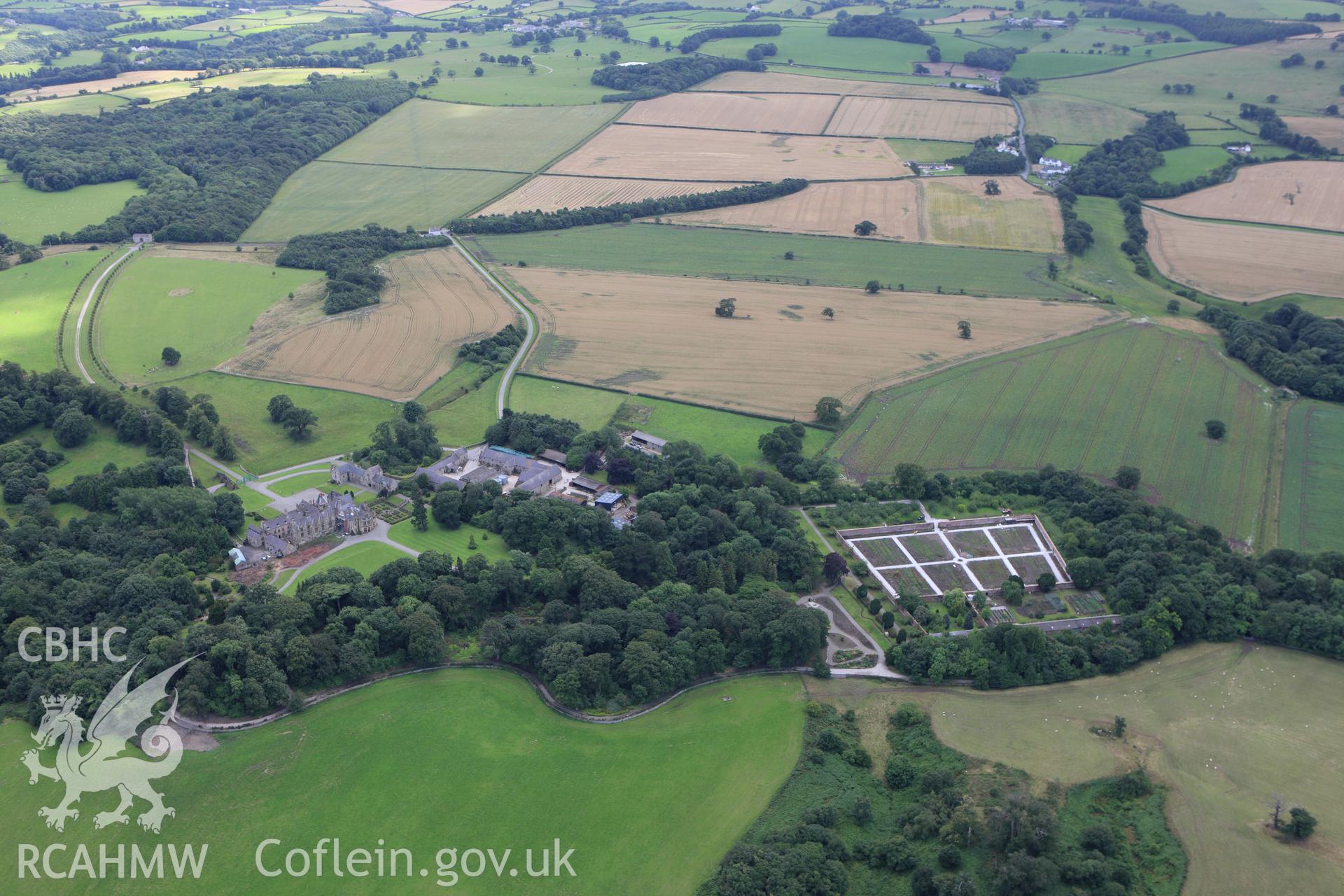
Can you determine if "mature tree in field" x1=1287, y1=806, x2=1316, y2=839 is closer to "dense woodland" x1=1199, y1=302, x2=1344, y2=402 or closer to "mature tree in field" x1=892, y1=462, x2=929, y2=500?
"mature tree in field" x1=892, y1=462, x2=929, y2=500

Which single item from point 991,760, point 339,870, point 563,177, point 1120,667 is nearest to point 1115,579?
point 1120,667

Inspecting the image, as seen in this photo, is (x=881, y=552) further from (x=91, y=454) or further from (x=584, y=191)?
(x=584, y=191)

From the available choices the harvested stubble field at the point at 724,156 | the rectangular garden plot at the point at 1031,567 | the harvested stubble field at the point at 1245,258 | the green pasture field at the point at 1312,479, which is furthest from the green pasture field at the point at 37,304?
the harvested stubble field at the point at 1245,258

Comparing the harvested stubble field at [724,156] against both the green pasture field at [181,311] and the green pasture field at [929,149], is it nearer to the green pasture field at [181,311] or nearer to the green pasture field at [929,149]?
the green pasture field at [929,149]

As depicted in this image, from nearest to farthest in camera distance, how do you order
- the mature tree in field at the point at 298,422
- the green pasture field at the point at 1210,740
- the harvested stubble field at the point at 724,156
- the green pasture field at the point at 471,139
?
the green pasture field at the point at 1210,740 < the mature tree in field at the point at 298,422 < the harvested stubble field at the point at 724,156 < the green pasture field at the point at 471,139

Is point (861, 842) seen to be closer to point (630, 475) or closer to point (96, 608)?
point (630, 475)

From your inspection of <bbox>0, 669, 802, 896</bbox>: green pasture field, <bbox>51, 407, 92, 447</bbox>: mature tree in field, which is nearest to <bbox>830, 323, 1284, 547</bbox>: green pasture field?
<bbox>0, 669, 802, 896</bbox>: green pasture field
